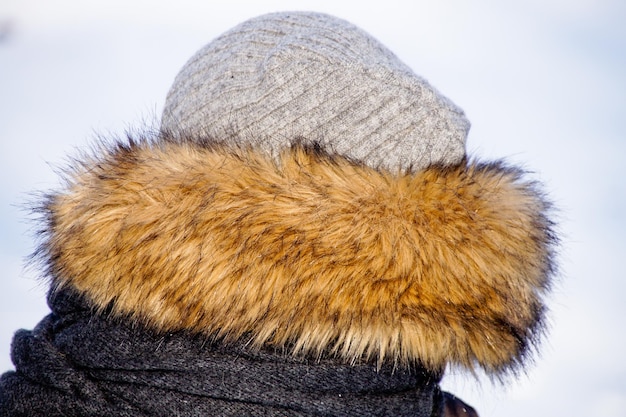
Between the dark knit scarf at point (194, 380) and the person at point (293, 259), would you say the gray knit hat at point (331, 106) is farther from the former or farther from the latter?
the dark knit scarf at point (194, 380)

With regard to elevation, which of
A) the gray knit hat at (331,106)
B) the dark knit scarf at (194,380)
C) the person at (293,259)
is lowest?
the dark knit scarf at (194,380)

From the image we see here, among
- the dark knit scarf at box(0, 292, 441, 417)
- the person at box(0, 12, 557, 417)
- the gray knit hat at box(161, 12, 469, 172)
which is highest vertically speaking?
the gray knit hat at box(161, 12, 469, 172)

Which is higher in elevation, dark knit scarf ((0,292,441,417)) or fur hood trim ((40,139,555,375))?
fur hood trim ((40,139,555,375))

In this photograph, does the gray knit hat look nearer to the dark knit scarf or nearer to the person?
the person

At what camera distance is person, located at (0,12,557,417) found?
3.60ft

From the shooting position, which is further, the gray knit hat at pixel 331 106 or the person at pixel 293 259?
the gray knit hat at pixel 331 106

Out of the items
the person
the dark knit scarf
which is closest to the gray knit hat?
the person

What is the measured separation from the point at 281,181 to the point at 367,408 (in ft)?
1.15

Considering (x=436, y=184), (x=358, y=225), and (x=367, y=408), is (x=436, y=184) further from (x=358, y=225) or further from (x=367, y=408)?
(x=367, y=408)

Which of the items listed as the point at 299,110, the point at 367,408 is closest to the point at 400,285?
the point at 367,408

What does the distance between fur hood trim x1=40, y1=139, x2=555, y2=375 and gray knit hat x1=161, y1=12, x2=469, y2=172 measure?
0.08 meters

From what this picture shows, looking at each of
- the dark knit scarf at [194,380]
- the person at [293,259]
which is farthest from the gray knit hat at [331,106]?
the dark knit scarf at [194,380]

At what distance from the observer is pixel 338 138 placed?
1.24 meters

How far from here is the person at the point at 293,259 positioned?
1.10m
